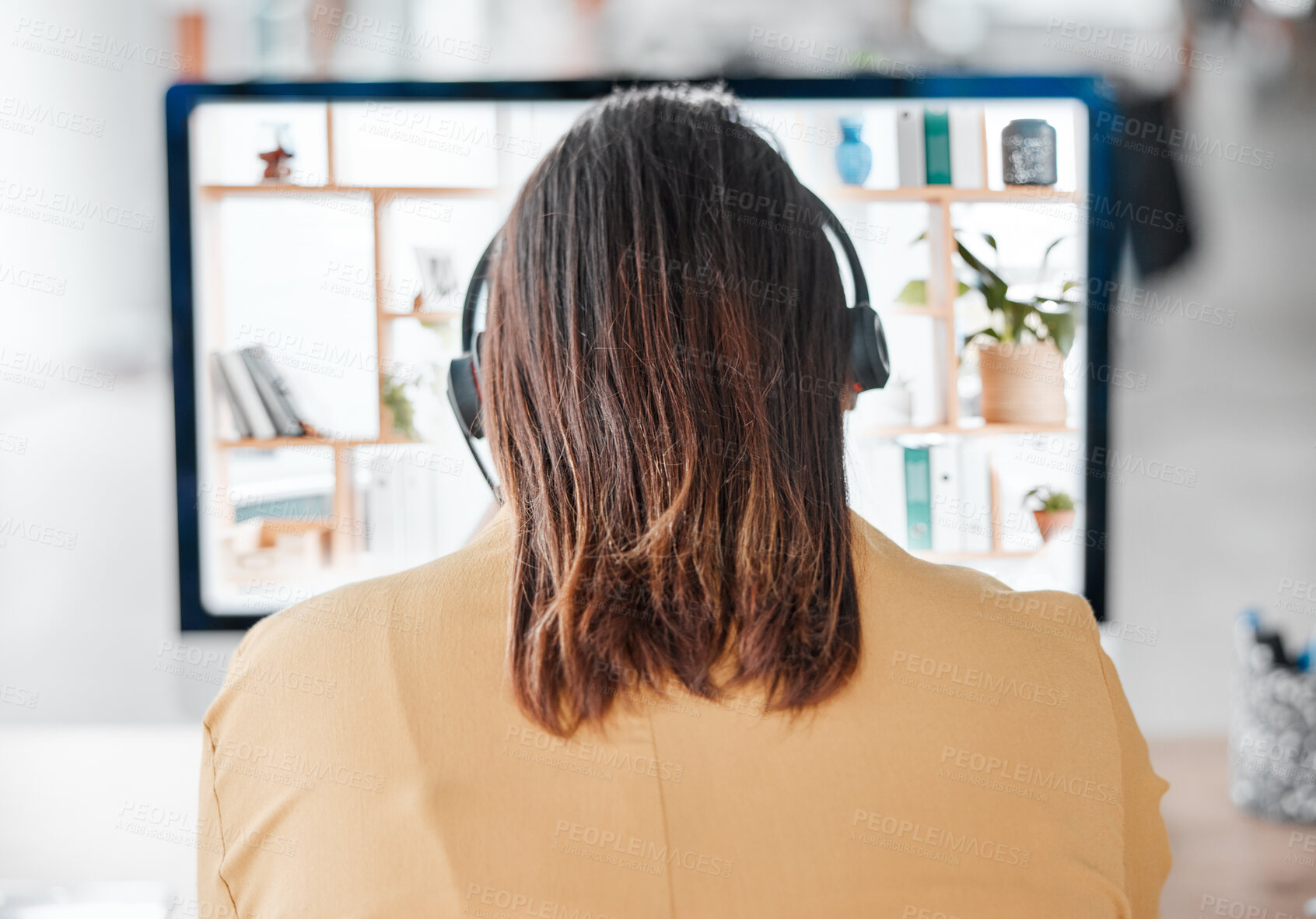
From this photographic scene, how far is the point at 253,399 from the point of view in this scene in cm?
123

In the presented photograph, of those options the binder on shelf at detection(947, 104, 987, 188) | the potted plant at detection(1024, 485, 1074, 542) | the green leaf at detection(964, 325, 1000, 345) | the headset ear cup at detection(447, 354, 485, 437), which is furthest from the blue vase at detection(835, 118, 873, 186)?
the headset ear cup at detection(447, 354, 485, 437)

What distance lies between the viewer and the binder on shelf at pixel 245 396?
123 centimetres

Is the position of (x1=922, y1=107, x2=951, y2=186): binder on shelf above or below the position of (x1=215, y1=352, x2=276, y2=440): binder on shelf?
above

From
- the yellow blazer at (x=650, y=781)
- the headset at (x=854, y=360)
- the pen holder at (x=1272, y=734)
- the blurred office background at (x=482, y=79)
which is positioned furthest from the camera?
the blurred office background at (x=482, y=79)

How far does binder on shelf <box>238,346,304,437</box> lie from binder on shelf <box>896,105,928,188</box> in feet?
2.87

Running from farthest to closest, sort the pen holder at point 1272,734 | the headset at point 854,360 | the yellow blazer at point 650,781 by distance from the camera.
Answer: the pen holder at point 1272,734 → the headset at point 854,360 → the yellow blazer at point 650,781

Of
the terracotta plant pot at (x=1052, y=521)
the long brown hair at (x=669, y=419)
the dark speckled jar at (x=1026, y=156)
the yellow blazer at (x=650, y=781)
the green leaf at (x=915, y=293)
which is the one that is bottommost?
the yellow blazer at (x=650, y=781)

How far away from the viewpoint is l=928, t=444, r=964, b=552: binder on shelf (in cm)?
123

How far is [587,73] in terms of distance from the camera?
132 centimetres

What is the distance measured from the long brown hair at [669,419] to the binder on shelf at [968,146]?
67 cm

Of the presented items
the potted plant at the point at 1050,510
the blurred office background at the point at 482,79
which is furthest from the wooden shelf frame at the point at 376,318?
the potted plant at the point at 1050,510

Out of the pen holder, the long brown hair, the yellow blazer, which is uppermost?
the long brown hair

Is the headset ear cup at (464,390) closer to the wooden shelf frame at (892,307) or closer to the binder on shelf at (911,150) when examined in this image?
the wooden shelf frame at (892,307)

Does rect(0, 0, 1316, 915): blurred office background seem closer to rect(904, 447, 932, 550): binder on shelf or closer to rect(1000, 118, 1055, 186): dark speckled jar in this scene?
rect(1000, 118, 1055, 186): dark speckled jar
